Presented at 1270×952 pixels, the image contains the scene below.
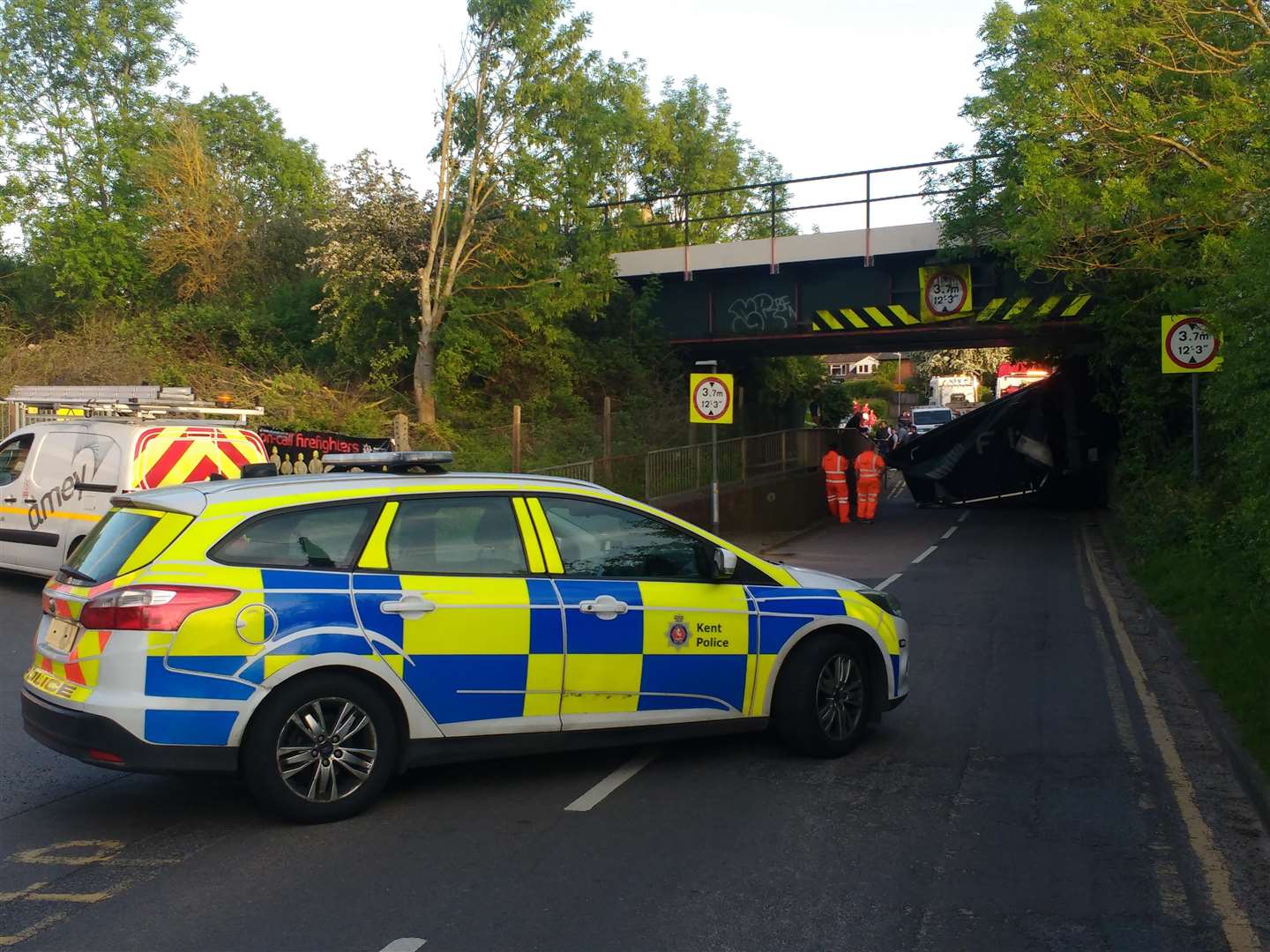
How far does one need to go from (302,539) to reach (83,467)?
25.2 ft

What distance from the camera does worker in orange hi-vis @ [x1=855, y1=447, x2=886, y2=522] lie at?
2616cm

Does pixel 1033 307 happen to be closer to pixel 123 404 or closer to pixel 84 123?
pixel 123 404

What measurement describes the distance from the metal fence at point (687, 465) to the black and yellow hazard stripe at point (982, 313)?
283 centimetres

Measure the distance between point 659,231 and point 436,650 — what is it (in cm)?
3128

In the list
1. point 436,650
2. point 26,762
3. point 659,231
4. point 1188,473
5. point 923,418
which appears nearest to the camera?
point 436,650

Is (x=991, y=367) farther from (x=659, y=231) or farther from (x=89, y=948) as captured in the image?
(x=89, y=948)

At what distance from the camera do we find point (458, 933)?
14.7ft

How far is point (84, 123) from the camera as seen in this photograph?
3328 centimetres

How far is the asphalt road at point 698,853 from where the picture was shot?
4.57 meters

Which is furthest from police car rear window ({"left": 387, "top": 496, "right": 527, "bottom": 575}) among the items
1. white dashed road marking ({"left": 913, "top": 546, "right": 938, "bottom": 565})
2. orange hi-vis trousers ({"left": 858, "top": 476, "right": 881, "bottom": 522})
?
orange hi-vis trousers ({"left": 858, "top": 476, "right": 881, "bottom": 522})

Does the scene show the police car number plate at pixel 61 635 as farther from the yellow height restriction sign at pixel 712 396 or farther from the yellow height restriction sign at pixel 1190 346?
the yellow height restriction sign at pixel 1190 346

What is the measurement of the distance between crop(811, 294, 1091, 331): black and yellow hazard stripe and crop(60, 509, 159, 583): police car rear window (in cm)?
1918

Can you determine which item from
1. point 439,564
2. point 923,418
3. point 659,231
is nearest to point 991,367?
point 923,418

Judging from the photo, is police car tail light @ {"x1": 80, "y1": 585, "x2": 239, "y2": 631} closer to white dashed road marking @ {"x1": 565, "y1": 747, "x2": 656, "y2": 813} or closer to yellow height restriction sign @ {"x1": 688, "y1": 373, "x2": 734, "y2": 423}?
white dashed road marking @ {"x1": 565, "y1": 747, "x2": 656, "y2": 813}
